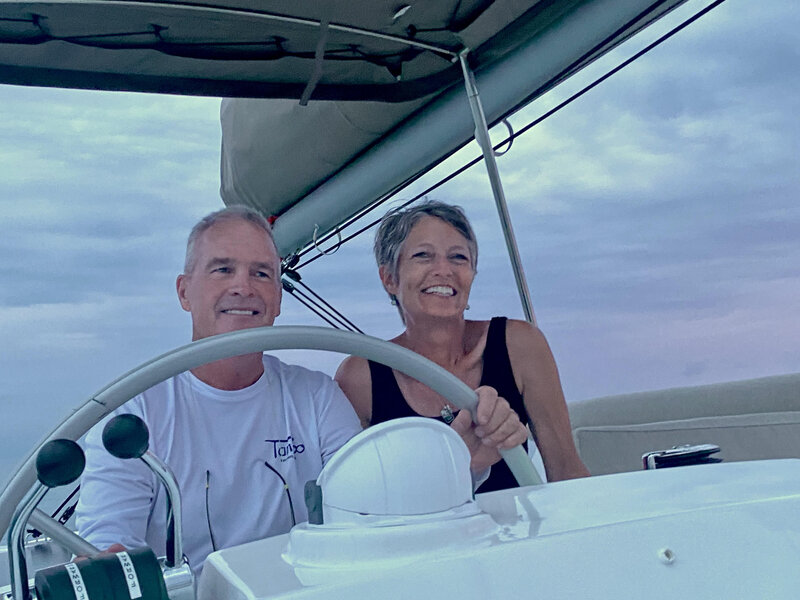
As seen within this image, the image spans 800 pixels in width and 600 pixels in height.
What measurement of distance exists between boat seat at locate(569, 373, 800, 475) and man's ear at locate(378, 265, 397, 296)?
631 mm

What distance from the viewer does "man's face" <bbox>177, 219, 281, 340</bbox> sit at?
1575 millimetres

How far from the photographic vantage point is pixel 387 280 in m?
2.01

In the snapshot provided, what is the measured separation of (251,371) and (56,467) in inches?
34.5

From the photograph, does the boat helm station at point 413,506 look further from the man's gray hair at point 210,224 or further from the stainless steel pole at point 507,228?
the man's gray hair at point 210,224

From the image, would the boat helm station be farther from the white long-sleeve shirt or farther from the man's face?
the man's face

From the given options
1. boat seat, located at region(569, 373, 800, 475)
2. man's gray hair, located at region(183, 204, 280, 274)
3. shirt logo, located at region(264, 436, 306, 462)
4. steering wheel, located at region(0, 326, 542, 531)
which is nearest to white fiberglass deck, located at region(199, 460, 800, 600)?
steering wheel, located at region(0, 326, 542, 531)

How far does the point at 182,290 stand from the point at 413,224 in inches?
22.1

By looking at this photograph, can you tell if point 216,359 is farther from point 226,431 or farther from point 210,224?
point 210,224

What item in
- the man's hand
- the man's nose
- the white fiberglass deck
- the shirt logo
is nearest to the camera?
the white fiberglass deck

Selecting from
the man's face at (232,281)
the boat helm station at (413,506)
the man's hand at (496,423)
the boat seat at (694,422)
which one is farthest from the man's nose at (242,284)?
the boat seat at (694,422)

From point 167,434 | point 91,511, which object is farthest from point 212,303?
point 91,511

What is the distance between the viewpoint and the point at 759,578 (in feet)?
2.43

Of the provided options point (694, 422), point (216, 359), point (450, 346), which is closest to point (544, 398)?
point (450, 346)

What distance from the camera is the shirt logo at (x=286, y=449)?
4.68 feet
